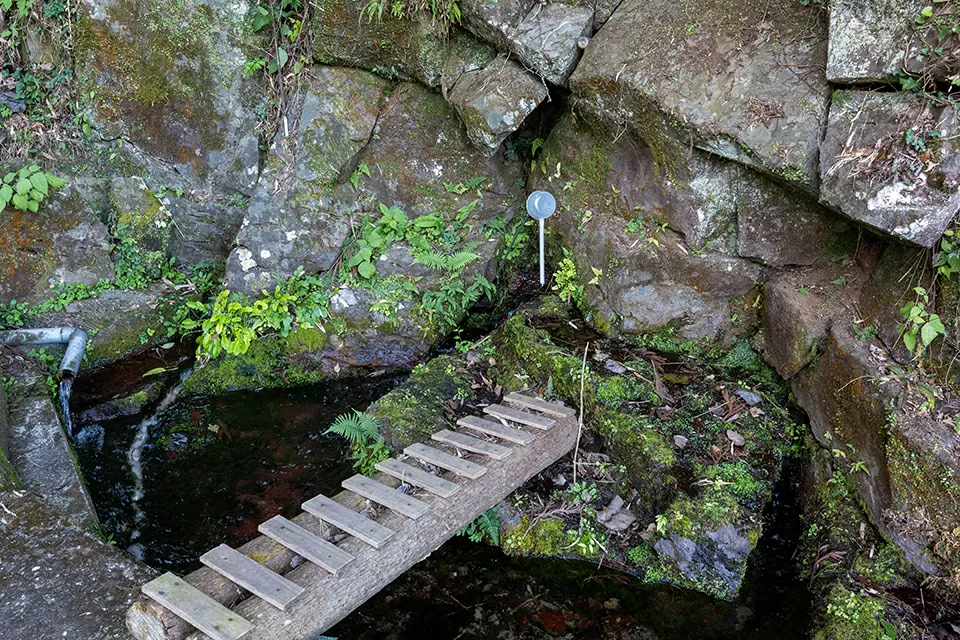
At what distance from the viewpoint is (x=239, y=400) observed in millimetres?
7164

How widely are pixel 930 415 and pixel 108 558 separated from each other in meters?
5.70

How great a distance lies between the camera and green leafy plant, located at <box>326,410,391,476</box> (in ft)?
19.1

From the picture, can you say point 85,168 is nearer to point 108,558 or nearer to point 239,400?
point 239,400

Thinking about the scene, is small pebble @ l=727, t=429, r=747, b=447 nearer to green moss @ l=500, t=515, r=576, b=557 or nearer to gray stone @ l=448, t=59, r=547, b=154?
green moss @ l=500, t=515, r=576, b=557

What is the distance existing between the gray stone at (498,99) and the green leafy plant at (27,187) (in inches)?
189

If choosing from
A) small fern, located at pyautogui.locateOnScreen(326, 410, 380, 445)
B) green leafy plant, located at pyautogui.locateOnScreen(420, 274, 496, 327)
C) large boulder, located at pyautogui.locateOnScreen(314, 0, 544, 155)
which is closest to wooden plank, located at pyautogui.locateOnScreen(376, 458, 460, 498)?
small fern, located at pyautogui.locateOnScreen(326, 410, 380, 445)

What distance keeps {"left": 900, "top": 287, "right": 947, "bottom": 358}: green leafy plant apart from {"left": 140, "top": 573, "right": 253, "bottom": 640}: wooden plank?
4937mm

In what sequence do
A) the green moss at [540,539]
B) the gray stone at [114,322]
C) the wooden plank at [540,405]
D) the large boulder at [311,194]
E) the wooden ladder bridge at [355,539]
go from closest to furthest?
the wooden ladder bridge at [355,539], the green moss at [540,539], the wooden plank at [540,405], the gray stone at [114,322], the large boulder at [311,194]

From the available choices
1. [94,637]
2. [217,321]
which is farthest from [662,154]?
[94,637]

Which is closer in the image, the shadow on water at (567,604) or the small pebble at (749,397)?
the shadow on water at (567,604)

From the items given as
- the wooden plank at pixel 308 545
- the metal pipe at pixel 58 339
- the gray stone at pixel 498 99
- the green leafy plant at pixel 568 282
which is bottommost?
the wooden plank at pixel 308 545

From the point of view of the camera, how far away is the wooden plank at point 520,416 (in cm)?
543

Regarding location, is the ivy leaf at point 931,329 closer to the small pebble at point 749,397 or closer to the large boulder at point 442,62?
the small pebble at point 749,397

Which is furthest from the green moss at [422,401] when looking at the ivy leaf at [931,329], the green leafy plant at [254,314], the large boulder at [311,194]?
the ivy leaf at [931,329]
